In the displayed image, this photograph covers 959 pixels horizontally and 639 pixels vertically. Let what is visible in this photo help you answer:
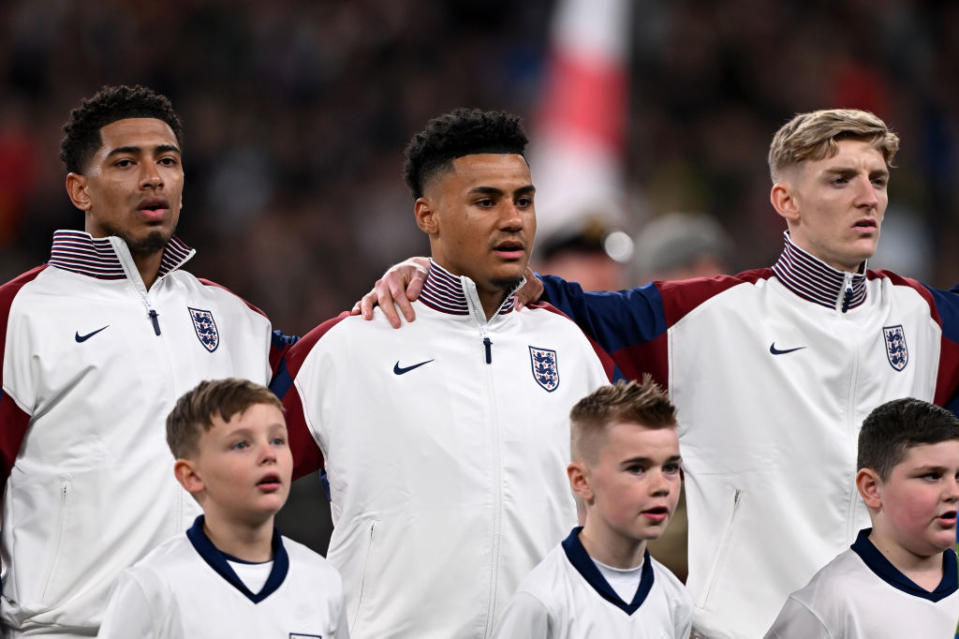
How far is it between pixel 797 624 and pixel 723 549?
0.50 m

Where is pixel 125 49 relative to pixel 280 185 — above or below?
above

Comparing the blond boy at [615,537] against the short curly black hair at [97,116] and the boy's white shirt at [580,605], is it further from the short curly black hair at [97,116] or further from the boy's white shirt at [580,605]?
the short curly black hair at [97,116]

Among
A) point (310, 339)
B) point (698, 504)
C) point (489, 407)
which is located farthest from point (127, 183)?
point (698, 504)

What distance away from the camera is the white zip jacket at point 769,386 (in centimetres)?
468

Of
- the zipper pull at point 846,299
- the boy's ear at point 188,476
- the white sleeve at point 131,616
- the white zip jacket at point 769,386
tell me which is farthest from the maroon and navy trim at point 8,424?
the zipper pull at point 846,299

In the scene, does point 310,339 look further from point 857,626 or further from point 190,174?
point 190,174

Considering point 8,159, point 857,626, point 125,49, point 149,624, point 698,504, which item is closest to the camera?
point 149,624

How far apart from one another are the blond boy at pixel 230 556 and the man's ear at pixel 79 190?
0.84 metres

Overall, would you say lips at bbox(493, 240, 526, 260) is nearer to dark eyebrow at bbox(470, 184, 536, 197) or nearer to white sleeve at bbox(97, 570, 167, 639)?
dark eyebrow at bbox(470, 184, 536, 197)

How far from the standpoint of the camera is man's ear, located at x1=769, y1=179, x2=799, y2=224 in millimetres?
4910

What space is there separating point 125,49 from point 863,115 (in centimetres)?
801

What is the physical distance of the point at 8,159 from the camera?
36.3ft

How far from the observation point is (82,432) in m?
4.38

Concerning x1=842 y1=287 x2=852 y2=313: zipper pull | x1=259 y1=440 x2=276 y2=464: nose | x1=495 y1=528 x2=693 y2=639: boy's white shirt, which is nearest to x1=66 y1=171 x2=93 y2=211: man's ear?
x1=259 y1=440 x2=276 y2=464: nose
